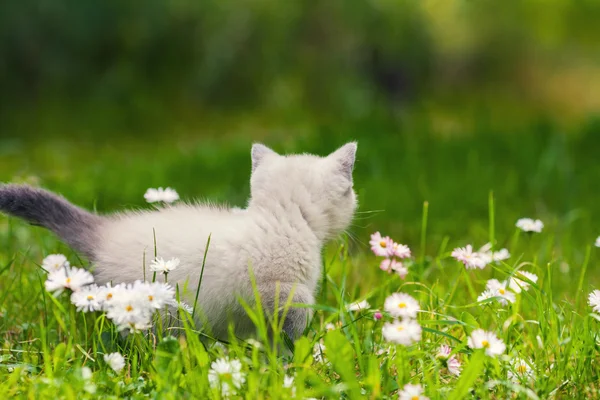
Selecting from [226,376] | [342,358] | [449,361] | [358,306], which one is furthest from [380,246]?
[226,376]

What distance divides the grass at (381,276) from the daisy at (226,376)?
0.03 m

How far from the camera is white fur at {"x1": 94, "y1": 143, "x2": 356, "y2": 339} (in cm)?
178

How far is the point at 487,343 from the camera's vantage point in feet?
5.17

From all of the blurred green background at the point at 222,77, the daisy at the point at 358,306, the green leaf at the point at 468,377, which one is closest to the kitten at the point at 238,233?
the daisy at the point at 358,306

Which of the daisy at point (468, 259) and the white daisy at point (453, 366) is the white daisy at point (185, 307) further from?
the daisy at point (468, 259)

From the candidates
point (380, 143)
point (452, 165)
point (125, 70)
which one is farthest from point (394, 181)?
point (125, 70)

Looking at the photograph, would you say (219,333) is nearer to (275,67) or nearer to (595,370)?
(595,370)

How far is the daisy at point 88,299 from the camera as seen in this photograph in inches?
63.2

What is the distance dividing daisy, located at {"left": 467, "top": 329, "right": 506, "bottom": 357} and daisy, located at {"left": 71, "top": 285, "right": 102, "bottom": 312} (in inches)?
32.6

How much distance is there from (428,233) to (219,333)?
1890mm

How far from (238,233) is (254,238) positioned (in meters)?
0.05

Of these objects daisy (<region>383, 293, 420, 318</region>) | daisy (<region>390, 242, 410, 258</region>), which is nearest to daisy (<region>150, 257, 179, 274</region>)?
daisy (<region>383, 293, 420, 318</region>)

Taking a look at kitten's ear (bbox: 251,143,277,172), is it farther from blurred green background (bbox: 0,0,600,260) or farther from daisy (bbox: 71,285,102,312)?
blurred green background (bbox: 0,0,600,260)

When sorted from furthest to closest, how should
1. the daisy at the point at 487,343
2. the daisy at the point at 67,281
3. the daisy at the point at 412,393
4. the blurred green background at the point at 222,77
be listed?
1. the blurred green background at the point at 222,77
2. the daisy at the point at 67,281
3. the daisy at the point at 487,343
4. the daisy at the point at 412,393
